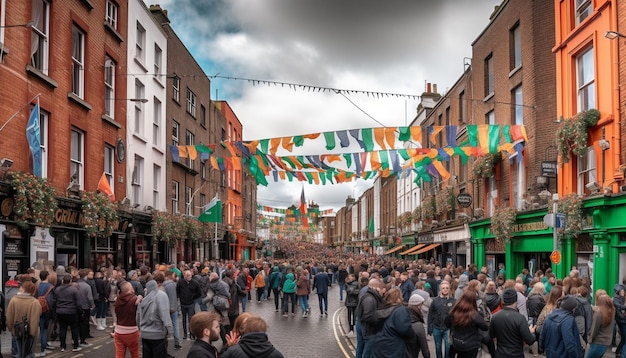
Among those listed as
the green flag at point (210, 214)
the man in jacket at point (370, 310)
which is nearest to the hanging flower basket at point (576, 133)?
the man in jacket at point (370, 310)

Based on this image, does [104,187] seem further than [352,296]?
Yes

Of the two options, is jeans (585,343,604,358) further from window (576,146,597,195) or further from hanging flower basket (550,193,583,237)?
window (576,146,597,195)

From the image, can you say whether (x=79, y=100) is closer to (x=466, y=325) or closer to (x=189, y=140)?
(x=466, y=325)

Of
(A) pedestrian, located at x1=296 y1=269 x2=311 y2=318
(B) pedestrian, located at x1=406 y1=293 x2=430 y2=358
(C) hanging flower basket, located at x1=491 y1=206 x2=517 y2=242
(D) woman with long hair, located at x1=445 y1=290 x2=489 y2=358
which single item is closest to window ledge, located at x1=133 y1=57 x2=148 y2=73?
(A) pedestrian, located at x1=296 y1=269 x2=311 y2=318

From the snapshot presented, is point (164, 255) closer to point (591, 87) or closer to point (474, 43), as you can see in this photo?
point (474, 43)

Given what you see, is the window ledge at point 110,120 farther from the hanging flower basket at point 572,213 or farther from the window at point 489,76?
the window at point 489,76

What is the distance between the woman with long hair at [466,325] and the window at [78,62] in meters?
15.3

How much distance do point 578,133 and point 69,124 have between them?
49.5 feet

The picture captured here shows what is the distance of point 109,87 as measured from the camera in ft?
74.3

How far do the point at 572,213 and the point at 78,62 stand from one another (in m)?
15.8

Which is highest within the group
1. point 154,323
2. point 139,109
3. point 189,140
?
point 139,109

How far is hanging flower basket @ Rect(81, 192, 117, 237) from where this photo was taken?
18.9 metres

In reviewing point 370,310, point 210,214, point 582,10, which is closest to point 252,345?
point 370,310

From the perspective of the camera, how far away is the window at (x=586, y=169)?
18250 mm
